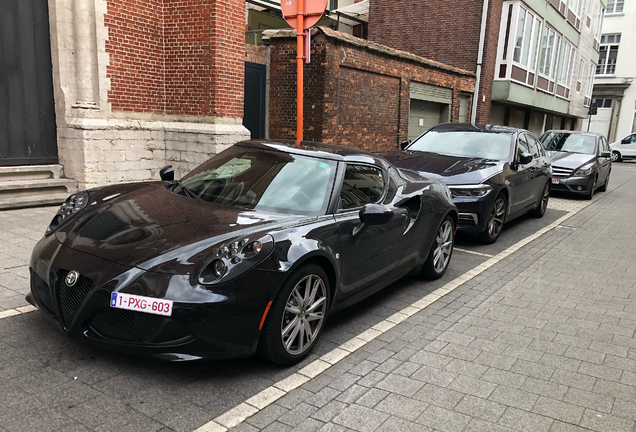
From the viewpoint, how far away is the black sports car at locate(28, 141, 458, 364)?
3014mm

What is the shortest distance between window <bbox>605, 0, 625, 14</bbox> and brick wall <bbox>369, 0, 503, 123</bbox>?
31682 mm

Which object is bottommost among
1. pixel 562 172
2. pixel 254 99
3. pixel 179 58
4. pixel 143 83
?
pixel 562 172

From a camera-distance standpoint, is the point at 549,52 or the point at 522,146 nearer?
the point at 522,146

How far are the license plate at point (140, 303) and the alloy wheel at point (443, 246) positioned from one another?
3.47 meters

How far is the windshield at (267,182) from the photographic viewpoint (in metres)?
4.00

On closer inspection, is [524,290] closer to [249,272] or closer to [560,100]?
[249,272]

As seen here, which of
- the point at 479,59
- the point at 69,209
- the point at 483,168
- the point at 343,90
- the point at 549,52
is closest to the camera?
the point at 69,209

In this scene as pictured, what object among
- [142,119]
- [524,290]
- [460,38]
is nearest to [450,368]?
[524,290]

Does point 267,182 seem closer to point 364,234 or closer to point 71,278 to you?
point 364,234

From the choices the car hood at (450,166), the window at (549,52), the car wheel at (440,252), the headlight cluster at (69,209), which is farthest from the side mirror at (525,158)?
the window at (549,52)

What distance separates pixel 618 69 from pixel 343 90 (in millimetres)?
41743

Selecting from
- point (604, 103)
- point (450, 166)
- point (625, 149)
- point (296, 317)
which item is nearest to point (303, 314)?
point (296, 317)

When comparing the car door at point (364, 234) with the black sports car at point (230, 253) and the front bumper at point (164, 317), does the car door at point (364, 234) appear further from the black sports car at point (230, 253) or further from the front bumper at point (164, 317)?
the front bumper at point (164, 317)

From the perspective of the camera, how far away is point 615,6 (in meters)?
44.2
